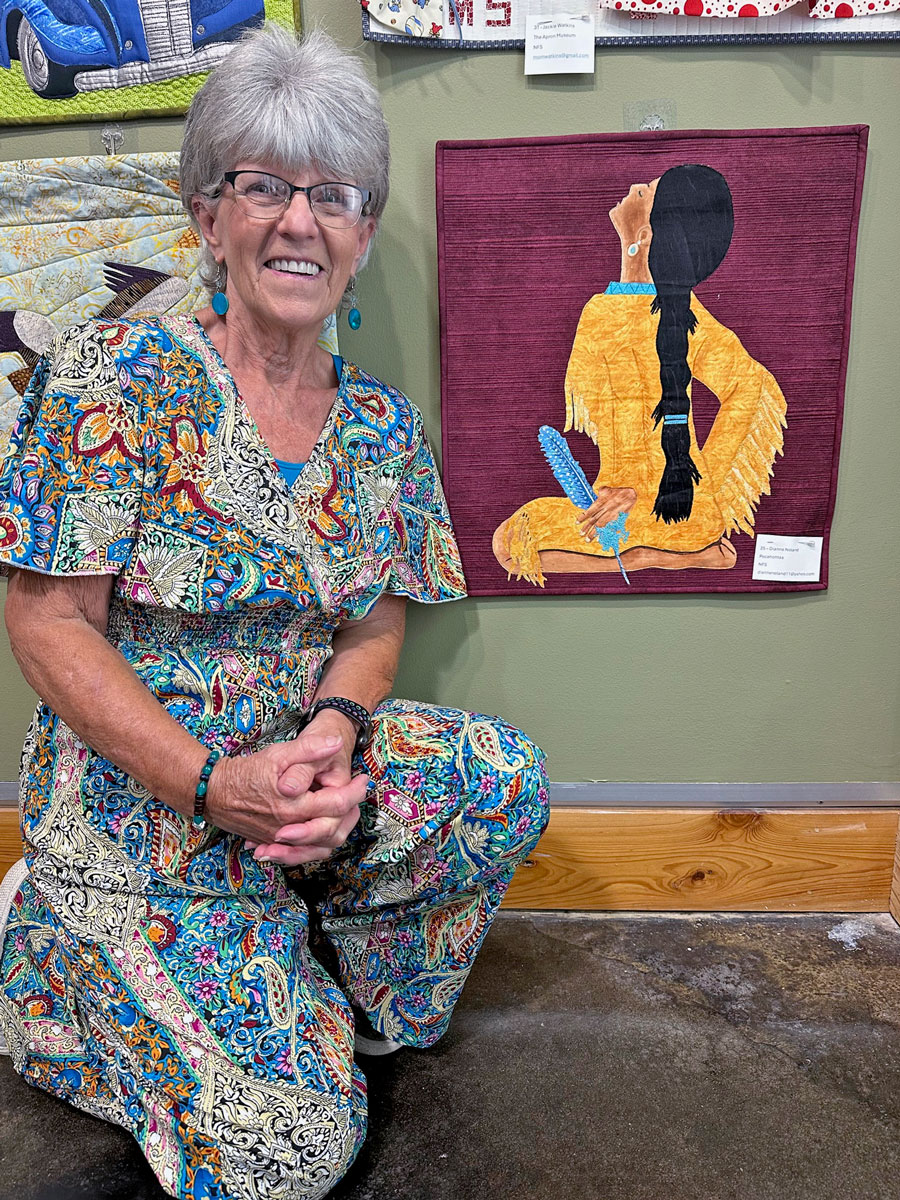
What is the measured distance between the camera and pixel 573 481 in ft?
5.25

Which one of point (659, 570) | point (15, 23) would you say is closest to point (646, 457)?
point (659, 570)

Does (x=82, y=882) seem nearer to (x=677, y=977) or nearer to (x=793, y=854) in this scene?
(x=677, y=977)

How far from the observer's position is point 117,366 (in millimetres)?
1198

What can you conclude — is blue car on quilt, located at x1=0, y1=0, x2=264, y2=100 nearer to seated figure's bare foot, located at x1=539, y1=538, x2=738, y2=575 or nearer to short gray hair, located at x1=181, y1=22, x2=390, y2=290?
short gray hair, located at x1=181, y1=22, x2=390, y2=290

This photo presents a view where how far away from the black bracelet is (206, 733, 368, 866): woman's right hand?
125mm

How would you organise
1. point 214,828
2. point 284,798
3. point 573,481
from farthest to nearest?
point 573,481 < point 214,828 < point 284,798

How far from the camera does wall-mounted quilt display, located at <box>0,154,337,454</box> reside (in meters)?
1.49

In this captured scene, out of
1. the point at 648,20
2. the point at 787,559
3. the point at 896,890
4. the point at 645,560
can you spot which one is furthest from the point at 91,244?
the point at 896,890

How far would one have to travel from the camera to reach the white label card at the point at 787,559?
162 cm

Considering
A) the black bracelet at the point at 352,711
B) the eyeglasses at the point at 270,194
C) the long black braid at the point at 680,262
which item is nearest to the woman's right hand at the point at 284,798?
the black bracelet at the point at 352,711

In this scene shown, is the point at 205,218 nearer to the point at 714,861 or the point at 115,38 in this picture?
the point at 115,38

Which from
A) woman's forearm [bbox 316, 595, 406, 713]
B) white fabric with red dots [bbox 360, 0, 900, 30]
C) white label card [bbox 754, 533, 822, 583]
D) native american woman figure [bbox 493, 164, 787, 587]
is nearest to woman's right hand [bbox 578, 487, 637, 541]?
native american woman figure [bbox 493, 164, 787, 587]

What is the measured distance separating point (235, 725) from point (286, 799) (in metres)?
0.17

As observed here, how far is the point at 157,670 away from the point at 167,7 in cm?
104
